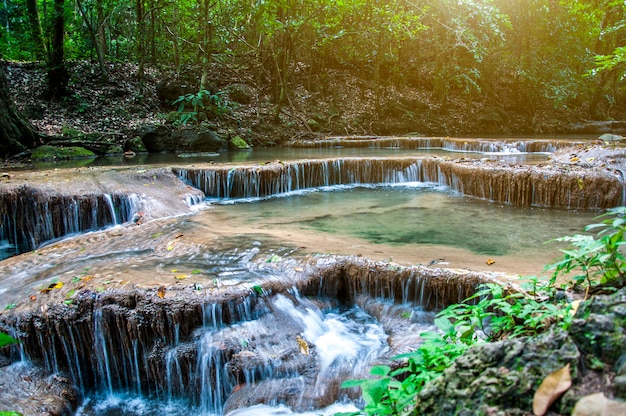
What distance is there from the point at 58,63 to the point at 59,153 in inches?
189

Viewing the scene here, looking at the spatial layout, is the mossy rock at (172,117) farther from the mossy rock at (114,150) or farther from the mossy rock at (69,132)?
the mossy rock at (69,132)

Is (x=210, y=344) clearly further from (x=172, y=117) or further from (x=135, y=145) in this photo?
(x=172, y=117)

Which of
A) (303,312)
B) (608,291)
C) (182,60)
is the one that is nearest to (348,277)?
(303,312)

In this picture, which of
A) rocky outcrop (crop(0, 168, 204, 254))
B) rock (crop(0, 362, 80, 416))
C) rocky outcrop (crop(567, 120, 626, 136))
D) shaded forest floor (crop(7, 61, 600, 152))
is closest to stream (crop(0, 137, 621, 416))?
rock (crop(0, 362, 80, 416))

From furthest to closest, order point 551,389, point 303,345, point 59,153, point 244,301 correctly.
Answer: point 59,153, point 244,301, point 303,345, point 551,389

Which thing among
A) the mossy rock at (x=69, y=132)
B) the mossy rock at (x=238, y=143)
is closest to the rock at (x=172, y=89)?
the mossy rock at (x=238, y=143)

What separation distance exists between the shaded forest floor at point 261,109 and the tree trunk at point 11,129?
3.62 ft

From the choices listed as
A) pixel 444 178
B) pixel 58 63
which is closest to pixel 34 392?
pixel 444 178

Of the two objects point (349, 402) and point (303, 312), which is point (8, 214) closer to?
point (303, 312)

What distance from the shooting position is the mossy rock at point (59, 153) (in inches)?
466

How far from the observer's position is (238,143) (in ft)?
52.2

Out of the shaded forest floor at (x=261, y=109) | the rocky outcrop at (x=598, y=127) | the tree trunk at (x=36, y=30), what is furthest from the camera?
the rocky outcrop at (x=598, y=127)

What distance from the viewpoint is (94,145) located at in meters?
13.6

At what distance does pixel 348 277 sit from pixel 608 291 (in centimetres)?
313
